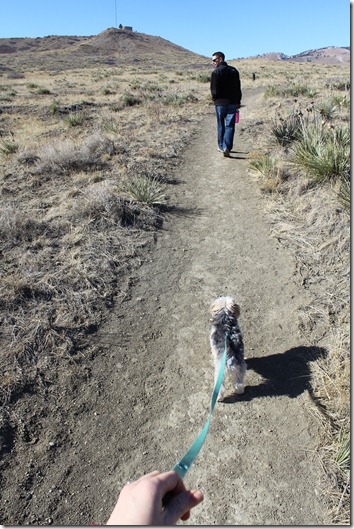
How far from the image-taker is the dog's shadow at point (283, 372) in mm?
3402

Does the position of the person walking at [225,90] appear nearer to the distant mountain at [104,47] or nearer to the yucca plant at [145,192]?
the yucca plant at [145,192]

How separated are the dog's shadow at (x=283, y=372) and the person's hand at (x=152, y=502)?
2.08 meters

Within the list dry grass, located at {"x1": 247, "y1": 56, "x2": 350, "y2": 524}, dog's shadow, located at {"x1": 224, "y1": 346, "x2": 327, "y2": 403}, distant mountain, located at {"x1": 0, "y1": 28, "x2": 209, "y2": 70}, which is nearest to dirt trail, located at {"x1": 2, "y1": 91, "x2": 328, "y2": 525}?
dog's shadow, located at {"x1": 224, "y1": 346, "x2": 327, "y2": 403}

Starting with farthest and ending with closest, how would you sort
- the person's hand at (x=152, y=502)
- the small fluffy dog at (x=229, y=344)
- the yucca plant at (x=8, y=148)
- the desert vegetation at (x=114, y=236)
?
the yucca plant at (x=8, y=148), the desert vegetation at (x=114, y=236), the small fluffy dog at (x=229, y=344), the person's hand at (x=152, y=502)

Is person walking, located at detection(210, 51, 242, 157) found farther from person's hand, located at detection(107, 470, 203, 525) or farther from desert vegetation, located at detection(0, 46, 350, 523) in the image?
person's hand, located at detection(107, 470, 203, 525)

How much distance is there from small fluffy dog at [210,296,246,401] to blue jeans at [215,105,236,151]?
654 centimetres

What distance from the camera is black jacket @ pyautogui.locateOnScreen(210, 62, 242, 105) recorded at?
822 centimetres

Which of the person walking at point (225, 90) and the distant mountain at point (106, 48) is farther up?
the distant mountain at point (106, 48)

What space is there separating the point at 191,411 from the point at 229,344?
719 millimetres

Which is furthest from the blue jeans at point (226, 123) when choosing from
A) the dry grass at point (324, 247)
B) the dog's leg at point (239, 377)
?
the dog's leg at point (239, 377)

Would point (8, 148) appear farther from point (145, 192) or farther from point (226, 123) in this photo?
point (226, 123)

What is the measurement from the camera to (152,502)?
128 cm

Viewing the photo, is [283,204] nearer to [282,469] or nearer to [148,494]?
[282,469]

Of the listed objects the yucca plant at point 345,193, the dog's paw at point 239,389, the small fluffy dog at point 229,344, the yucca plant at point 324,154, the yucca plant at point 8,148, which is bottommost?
the dog's paw at point 239,389
